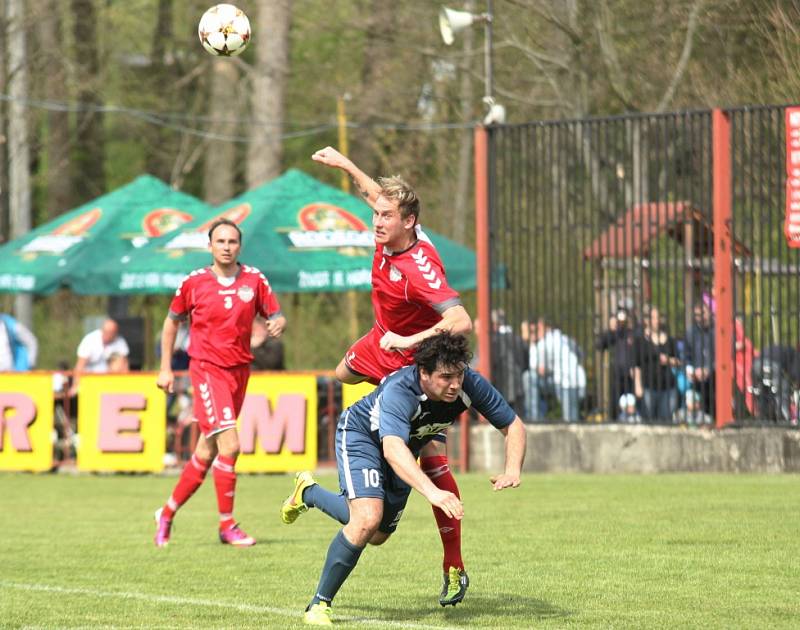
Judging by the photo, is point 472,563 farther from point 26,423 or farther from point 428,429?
point 26,423

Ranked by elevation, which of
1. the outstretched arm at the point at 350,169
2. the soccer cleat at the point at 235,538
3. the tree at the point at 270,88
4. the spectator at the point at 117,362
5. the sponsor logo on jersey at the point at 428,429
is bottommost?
the soccer cleat at the point at 235,538

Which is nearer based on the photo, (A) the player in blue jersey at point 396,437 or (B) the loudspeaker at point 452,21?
(A) the player in blue jersey at point 396,437

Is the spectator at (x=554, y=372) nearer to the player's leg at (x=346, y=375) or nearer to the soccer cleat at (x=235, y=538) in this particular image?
the soccer cleat at (x=235, y=538)

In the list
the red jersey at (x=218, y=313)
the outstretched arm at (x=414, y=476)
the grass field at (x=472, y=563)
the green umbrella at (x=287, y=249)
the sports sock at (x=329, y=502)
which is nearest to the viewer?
the outstretched arm at (x=414, y=476)

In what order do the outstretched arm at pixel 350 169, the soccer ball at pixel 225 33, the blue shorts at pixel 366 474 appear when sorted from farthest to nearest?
the soccer ball at pixel 225 33, the outstretched arm at pixel 350 169, the blue shorts at pixel 366 474

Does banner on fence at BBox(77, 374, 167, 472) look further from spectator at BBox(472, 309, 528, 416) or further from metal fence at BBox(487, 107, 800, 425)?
metal fence at BBox(487, 107, 800, 425)

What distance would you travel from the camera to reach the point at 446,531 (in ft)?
29.5

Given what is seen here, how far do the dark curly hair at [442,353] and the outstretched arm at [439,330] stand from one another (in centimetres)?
19

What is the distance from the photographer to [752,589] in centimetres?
919

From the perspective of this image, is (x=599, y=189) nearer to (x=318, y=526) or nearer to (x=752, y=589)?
(x=318, y=526)

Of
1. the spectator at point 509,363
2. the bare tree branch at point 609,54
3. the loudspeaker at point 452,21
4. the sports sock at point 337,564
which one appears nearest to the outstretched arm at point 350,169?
the sports sock at point 337,564

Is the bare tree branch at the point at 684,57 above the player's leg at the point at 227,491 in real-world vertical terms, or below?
above

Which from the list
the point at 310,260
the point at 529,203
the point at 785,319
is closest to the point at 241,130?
the point at 310,260

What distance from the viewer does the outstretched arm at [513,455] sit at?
26.0ft
